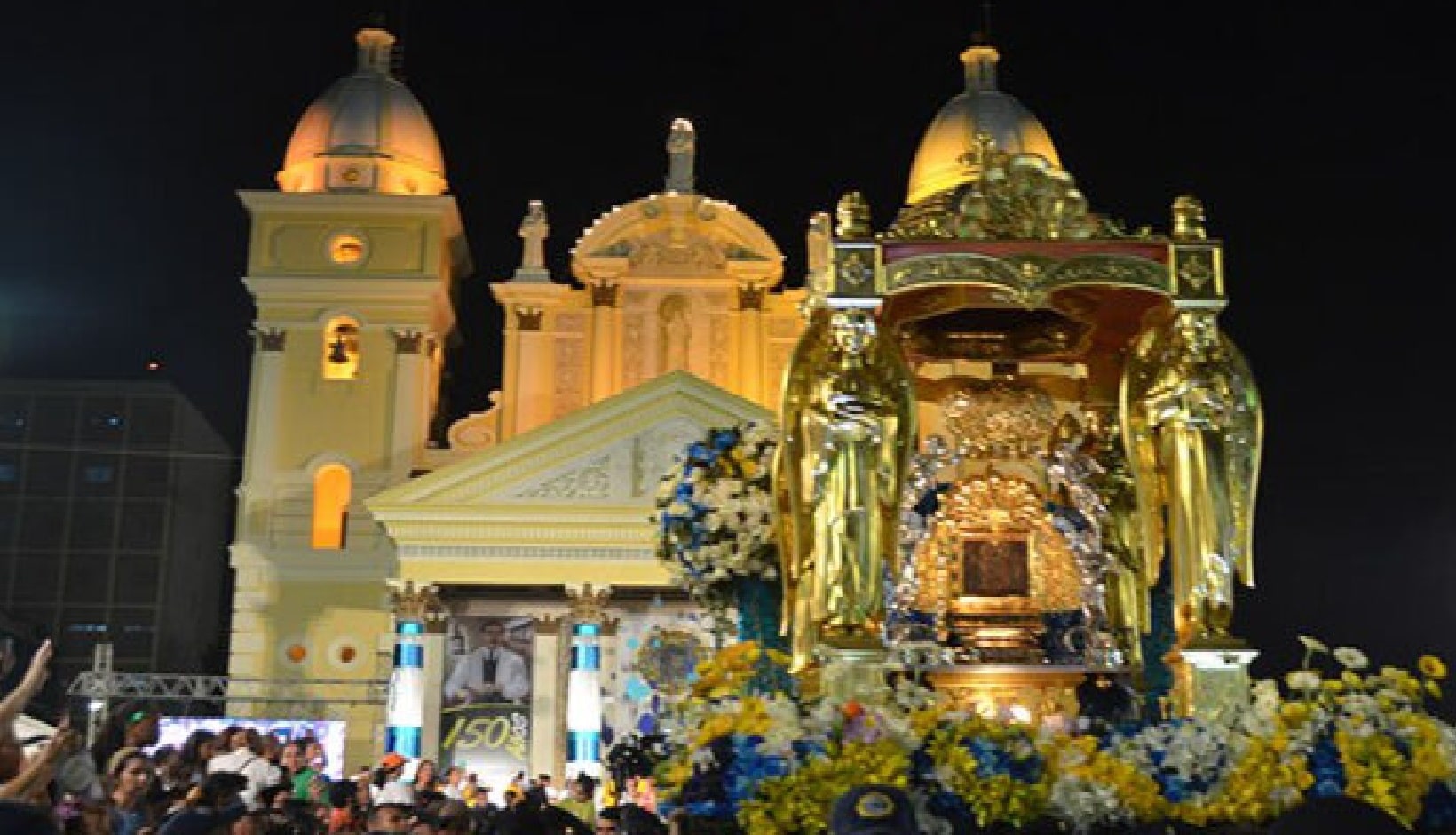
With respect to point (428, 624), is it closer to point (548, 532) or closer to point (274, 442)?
point (548, 532)

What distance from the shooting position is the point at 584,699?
29188 mm

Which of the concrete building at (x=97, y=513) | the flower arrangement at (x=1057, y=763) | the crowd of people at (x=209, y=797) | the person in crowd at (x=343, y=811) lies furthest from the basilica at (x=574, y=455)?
the concrete building at (x=97, y=513)

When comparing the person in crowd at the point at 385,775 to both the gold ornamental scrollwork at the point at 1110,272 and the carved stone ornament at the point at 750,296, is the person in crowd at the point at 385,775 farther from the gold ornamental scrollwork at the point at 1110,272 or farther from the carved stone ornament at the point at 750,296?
the carved stone ornament at the point at 750,296

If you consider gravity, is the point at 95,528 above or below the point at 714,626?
above

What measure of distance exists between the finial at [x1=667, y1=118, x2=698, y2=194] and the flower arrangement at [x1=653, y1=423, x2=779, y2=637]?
23.2m

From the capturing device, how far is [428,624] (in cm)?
2984

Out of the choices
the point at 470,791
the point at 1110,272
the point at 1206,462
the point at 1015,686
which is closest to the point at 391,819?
the point at 1015,686

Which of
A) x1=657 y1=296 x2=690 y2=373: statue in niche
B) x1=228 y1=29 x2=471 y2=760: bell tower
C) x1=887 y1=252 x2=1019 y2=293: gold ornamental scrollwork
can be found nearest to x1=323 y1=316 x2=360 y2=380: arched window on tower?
x1=228 y1=29 x2=471 y2=760: bell tower

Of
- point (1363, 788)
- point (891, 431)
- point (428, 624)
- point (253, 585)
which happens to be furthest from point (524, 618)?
point (1363, 788)

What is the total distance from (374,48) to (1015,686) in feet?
96.7

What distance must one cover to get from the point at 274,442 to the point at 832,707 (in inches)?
1088

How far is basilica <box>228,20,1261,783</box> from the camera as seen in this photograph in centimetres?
1155

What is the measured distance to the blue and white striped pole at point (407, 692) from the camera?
2814 centimetres

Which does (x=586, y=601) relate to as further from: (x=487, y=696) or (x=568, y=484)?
(x=487, y=696)
